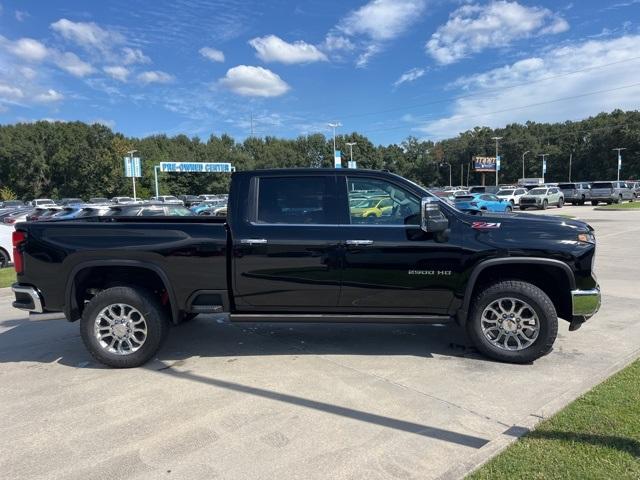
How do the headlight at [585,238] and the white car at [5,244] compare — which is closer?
the headlight at [585,238]

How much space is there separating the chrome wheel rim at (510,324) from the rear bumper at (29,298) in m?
4.44

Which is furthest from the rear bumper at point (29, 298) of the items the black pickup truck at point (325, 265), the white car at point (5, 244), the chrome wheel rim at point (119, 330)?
the white car at point (5, 244)

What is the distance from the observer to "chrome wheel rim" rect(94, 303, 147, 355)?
4.79 meters

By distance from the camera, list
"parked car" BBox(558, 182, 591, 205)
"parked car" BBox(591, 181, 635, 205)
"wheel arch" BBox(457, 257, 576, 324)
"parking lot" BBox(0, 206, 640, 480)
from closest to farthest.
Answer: "parking lot" BBox(0, 206, 640, 480)
"wheel arch" BBox(457, 257, 576, 324)
"parked car" BBox(591, 181, 635, 205)
"parked car" BBox(558, 182, 591, 205)

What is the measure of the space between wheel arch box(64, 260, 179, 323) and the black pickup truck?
0.4 inches

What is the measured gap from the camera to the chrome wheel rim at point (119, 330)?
4793 millimetres

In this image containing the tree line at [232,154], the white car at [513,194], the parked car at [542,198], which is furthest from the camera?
the tree line at [232,154]

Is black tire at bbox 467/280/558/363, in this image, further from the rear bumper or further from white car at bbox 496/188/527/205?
white car at bbox 496/188/527/205

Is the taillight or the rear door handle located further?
the taillight

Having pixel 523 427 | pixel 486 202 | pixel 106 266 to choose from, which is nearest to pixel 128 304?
pixel 106 266

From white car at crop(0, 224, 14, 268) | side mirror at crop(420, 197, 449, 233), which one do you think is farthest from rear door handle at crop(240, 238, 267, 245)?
white car at crop(0, 224, 14, 268)

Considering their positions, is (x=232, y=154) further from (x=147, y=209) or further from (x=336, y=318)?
(x=336, y=318)

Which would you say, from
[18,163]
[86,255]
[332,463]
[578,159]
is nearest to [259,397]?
[332,463]

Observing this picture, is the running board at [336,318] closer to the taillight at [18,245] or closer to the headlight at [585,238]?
the headlight at [585,238]
